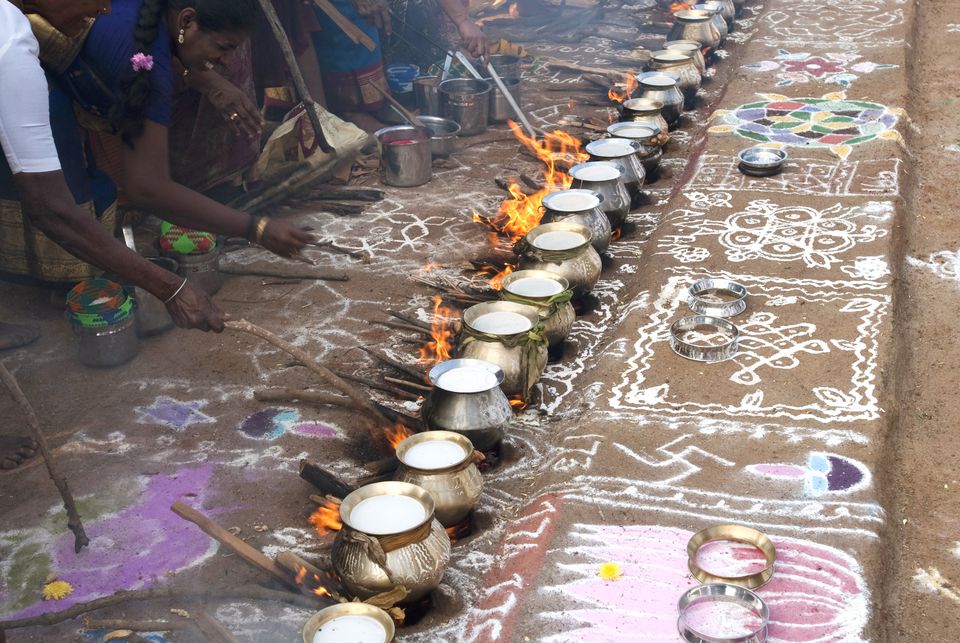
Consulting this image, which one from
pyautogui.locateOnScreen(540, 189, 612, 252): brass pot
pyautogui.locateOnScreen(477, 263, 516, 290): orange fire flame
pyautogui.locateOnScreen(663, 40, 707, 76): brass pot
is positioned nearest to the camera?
pyautogui.locateOnScreen(540, 189, 612, 252): brass pot

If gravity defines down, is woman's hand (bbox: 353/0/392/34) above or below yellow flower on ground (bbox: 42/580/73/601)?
above

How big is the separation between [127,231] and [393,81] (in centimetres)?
422

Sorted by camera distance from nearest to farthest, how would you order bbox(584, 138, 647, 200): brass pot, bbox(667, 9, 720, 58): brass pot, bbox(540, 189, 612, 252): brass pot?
1. bbox(540, 189, 612, 252): brass pot
2. bbox(584, 138, 647, 200): brass pot
3. bbox(667, 9, 720, 58): brass pot

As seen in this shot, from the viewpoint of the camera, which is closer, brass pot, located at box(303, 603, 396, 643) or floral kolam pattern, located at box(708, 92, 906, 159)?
brass pot, located at box(303, 603, 396, 643)

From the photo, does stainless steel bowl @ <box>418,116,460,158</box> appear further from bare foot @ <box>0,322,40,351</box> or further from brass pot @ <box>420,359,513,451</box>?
brass pot @ <box>420,359,513,451</box>

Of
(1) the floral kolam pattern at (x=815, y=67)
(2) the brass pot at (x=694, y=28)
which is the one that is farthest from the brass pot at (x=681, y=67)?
(2) the brass pot at (x=694, y=28)

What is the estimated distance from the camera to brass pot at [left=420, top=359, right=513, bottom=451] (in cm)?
421

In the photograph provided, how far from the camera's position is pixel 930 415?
459cm

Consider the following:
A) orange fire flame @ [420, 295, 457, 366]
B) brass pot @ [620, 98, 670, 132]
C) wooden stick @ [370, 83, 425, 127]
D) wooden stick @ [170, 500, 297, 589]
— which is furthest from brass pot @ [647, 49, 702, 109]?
wooden stick @ [170, 500, 297, 589]

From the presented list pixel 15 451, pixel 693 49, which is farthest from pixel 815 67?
pixel 15 451

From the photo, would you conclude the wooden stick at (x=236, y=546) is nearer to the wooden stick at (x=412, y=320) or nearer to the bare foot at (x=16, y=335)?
the wooden stick at (x=412, y=320)

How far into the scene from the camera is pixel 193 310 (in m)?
4.15

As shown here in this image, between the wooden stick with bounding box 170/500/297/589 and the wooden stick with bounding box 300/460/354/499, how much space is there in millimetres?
458

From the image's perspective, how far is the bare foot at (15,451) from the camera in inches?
176
